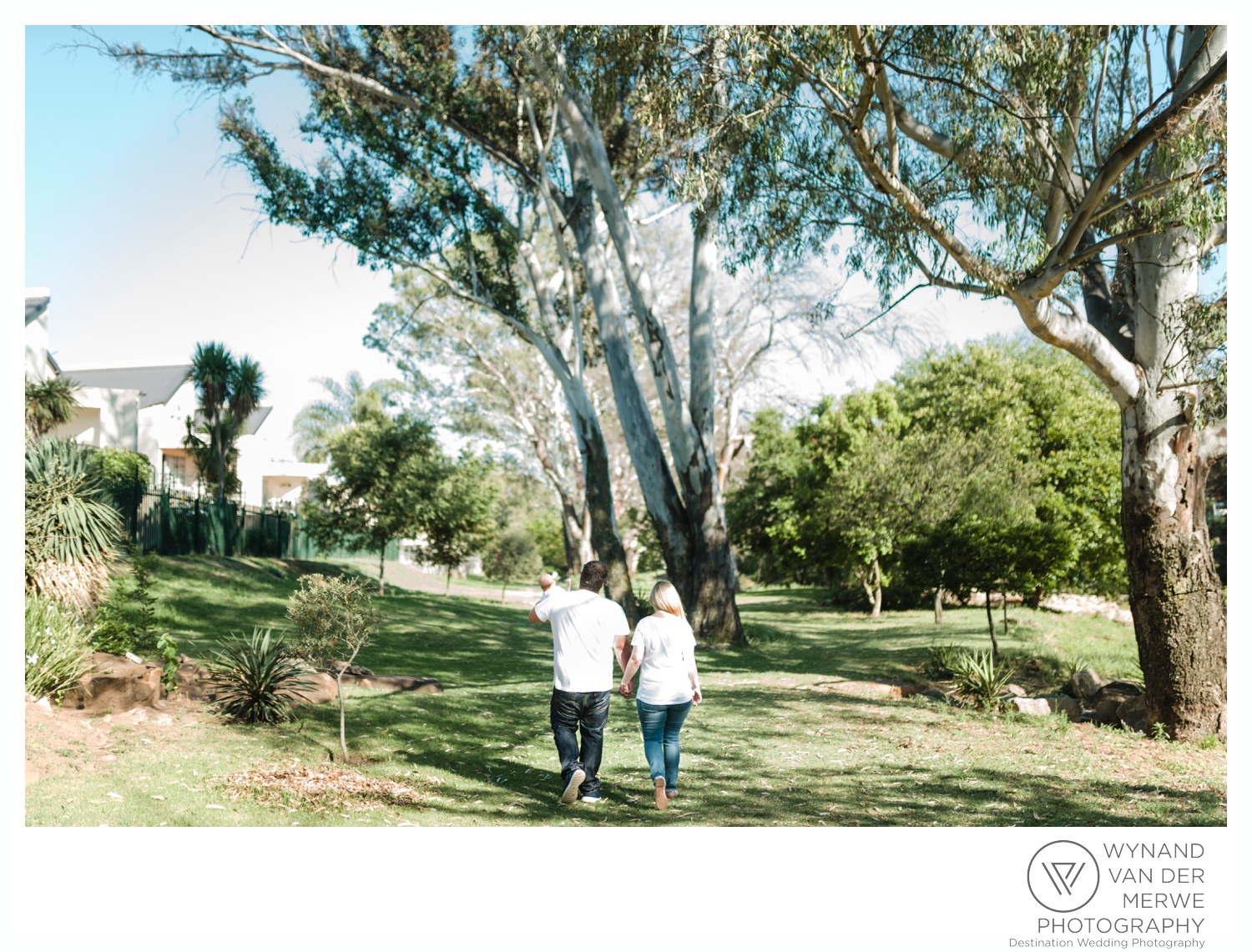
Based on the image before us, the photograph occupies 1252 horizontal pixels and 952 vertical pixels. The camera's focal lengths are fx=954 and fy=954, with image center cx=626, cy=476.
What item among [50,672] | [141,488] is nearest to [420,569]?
[141,488]

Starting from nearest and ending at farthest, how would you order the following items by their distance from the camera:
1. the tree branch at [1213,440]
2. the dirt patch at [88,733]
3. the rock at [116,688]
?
1. the dirt patch at [88,733]
2. the rock at [116,688]
3. the tree branch at [1213,440]

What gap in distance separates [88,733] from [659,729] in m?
4.79

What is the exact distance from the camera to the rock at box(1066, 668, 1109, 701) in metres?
12.0

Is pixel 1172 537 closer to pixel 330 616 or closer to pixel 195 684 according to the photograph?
pixel 330 616

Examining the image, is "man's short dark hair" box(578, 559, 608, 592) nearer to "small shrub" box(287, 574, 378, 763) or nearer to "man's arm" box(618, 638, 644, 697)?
"man's arm" box(618, 638, 644, 697)

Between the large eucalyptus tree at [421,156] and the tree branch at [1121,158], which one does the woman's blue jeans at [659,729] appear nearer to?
the tree branch at [1121,158]

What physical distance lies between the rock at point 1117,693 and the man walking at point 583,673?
7.16 metres

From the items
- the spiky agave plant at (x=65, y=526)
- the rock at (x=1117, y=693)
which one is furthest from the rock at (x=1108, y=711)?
the spiky agave plant at (x=65, y=526)

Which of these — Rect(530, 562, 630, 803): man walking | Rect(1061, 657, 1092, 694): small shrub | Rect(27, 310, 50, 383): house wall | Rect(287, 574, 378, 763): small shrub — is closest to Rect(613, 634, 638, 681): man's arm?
Rect(530, 562, 630, 803): man walking

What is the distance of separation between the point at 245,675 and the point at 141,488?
1439 centimetres

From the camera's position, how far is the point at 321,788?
6984 mm

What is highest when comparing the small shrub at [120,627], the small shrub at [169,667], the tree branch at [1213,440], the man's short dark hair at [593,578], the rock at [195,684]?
the tree branch at [1213,440]
